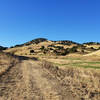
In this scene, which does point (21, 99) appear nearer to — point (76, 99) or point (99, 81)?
point (76, 99)

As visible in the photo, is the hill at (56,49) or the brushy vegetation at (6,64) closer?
the brushy vegetation at (6,64)

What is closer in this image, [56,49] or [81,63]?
[81,63]

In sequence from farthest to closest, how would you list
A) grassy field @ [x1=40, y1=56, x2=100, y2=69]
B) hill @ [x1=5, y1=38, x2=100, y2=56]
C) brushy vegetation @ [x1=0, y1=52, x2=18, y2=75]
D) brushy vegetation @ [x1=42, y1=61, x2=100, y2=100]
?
hill @ [x1=5, y1=38, x2=100, y2=56] → grassy field @ [x1=40, y1=56, x2=100, y2=69] → brushy vegetation @ [x1=0, y1=52, x2=18, y2=75] → brushy vegetation @ [x1=42, y1=61, x2=100, y2=100]

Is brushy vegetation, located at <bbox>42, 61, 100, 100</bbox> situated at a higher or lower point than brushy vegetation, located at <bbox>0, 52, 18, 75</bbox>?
lower

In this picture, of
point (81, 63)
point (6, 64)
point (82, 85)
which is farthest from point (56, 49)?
point (82, 85)

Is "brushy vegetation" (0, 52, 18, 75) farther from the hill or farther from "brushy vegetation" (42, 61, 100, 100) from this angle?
the hill

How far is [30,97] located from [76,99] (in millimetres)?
2695

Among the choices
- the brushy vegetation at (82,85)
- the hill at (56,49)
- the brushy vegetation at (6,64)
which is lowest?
the brushy vegetation at (82,85)

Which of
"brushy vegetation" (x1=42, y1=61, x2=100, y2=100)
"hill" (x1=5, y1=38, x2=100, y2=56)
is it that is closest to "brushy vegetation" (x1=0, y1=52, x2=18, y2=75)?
"brushy vegetation" (x1=42, y1=61, x2=100, y2=100)

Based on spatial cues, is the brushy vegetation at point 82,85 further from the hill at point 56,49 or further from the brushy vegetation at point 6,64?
the hill at point 56,49

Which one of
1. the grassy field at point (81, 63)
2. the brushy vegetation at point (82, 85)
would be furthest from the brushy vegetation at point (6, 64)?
the grassy field at point (81, 63)

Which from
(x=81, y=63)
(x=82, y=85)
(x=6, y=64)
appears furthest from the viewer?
(x=81, y=63)

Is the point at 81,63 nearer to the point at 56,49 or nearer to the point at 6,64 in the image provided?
the point at 6,64

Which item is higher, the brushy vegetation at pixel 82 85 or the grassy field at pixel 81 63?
the grassy field at pixel 81 63
